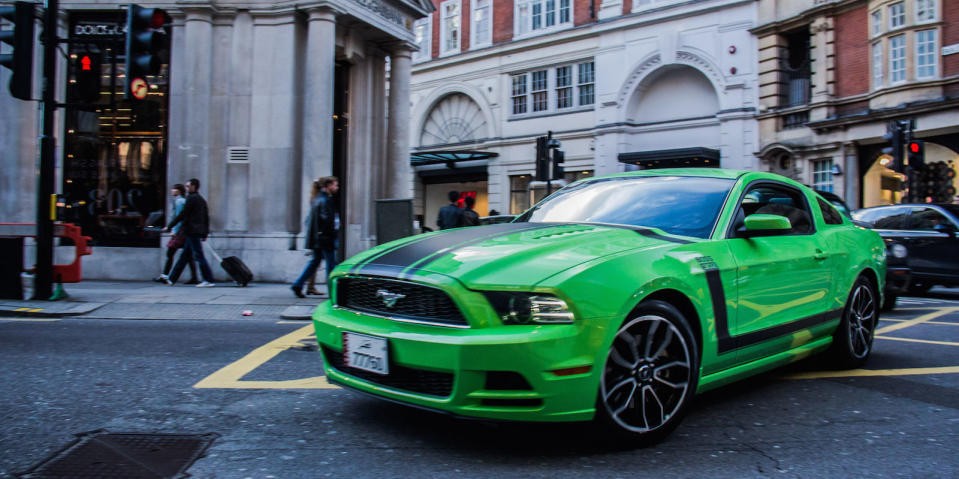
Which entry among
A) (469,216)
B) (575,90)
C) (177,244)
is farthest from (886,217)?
(575,90)

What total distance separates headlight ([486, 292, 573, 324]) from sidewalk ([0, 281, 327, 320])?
5.58 meters

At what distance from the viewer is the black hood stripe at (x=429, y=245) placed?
138 inches

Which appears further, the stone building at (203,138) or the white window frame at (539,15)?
the white window frame at (539,15)

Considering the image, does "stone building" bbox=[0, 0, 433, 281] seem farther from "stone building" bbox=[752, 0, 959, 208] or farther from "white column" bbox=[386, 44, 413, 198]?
"stone building" bbox=[752, 0, 959, 208]

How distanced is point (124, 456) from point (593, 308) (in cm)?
220

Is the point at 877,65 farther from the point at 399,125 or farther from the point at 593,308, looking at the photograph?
the point at 593,308

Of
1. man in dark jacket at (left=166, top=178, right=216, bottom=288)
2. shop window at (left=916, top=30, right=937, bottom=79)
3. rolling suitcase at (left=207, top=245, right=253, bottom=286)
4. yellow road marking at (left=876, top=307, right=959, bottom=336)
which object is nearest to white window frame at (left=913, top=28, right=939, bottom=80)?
shop window at (left=916, top=30, right=937, bottom=79)

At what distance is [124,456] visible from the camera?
3.06 metres

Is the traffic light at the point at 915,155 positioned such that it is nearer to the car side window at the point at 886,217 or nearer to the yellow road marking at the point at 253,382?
the car side window at the point at 886,217

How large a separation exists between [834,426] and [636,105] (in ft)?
79.2

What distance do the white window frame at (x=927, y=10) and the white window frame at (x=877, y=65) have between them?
4.00ft

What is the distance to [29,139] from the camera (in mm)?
13016

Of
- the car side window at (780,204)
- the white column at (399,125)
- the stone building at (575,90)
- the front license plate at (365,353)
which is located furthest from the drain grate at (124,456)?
the stone building at (575,90)

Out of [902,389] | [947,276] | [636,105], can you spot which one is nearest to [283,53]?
[902,389]
